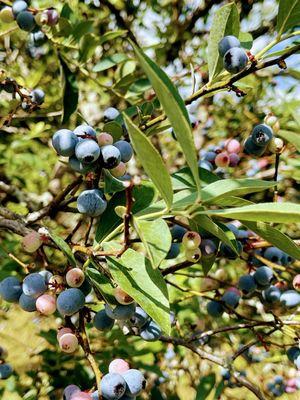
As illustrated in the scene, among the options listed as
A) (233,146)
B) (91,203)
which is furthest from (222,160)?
(91,203)

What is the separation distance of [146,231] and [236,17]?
52cm

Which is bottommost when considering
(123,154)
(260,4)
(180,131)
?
(260,4)

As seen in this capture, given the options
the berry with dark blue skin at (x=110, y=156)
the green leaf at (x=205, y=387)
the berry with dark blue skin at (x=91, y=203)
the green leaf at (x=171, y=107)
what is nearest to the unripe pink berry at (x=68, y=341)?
the berry with dark blue skin at (x=91, y=203)

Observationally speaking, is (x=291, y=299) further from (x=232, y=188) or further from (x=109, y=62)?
(x=109, y=62)

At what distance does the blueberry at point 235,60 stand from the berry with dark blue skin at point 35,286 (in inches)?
22.5

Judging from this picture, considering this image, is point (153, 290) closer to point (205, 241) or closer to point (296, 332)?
point (205, 241)

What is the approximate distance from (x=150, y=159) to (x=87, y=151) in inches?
11.4

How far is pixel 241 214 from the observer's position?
1.85 ft

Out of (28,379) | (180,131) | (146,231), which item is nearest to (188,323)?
(28,379)

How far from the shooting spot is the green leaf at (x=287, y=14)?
84 centimetres

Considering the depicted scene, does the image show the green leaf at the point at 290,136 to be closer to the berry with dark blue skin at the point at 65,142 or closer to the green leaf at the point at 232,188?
the green leaf at the point at 232,188

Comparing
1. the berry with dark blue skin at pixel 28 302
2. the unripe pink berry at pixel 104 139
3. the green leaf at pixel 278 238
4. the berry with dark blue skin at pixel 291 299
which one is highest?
the unripe pink berry at pixel 104 139

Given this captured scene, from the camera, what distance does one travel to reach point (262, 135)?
1110mm

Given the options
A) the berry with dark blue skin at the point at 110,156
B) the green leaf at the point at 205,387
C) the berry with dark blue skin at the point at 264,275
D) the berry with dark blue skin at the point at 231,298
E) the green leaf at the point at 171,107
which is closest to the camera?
the green leaf at the point at 171,107
